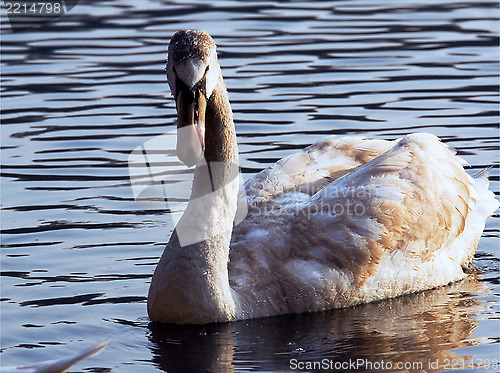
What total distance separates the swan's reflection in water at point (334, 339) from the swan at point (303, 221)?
16cm

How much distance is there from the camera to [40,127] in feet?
46.1

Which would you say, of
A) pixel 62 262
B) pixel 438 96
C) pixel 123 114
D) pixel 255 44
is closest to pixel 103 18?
pixel 255 44

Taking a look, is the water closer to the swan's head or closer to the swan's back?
the swan's back

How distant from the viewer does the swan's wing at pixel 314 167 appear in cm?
1010

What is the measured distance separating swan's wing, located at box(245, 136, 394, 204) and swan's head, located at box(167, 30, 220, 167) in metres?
2.03

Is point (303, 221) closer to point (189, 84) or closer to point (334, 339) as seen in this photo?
point (334, 339)

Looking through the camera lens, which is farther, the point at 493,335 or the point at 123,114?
the point at 123,114

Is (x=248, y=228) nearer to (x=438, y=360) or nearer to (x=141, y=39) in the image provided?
(x=438, y=360)

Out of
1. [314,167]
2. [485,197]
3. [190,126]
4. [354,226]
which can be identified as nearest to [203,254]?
[190,126]

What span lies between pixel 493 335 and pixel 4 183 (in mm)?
5536

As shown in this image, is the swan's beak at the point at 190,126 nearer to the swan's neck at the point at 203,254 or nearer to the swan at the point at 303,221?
the swan at the point at 303,221

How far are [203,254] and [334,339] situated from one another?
113 cm

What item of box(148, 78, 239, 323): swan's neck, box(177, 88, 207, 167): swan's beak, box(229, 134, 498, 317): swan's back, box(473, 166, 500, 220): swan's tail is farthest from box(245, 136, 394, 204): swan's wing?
box(177, 88, 207, 167): swan's beak

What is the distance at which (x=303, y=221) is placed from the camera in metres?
9.55
